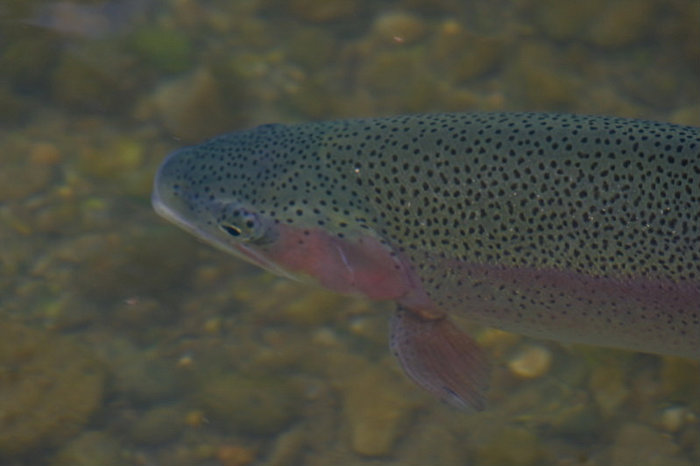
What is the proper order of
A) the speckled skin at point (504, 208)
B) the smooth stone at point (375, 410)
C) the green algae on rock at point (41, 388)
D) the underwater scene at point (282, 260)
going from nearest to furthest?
the speckled skin at point (504, 208) → the underwater scene at point (282, 260) → the green algae on rock at point (41, 388) → the smooth stone at point (375, 410)

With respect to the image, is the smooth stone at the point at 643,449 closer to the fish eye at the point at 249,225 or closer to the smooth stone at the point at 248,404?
the smooth stone at the point at 248,404

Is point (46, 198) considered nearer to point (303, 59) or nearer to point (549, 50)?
point (303, 59)

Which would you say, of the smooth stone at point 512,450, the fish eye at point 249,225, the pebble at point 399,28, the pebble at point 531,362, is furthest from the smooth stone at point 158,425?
the pebble at point 399,28

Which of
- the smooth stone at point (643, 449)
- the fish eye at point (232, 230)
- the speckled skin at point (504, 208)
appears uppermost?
the speckled skin at point (504, 208)

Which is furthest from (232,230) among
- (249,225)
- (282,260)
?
(282,260)

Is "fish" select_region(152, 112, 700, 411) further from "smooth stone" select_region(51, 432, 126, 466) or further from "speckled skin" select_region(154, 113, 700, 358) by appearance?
"smooth stone" select_region(51, 432, 126, 466)

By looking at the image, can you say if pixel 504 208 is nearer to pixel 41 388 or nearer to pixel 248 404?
pixel 248 404

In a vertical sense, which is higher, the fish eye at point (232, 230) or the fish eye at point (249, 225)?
the fish eye at point (249, 225)
